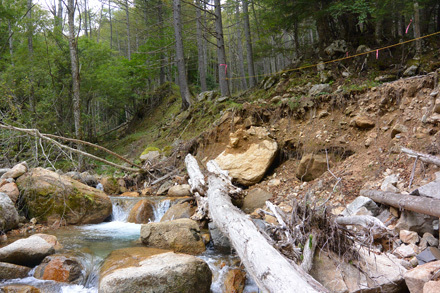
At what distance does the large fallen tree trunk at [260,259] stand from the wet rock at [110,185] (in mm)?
6262

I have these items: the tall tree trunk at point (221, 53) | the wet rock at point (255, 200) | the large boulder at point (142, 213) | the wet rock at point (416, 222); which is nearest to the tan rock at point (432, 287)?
the wet rock at point (416, 222)

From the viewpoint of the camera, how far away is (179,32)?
15.2m

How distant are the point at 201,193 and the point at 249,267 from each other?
4.08m

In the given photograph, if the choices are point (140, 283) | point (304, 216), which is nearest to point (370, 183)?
point (304, 216)

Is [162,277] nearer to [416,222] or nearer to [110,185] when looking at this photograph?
[416,222]

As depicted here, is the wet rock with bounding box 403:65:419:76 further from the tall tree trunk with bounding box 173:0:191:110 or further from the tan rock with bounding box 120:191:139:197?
the tall tree trunk with bounding box 173:0:191:110

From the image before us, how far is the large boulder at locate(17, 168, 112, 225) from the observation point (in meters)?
7.30

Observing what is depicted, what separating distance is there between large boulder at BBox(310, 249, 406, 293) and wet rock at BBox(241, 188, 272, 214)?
137 inches

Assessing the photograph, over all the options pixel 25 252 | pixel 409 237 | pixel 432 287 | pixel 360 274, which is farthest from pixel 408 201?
pixel 25 252

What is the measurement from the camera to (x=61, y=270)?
4.47 meters

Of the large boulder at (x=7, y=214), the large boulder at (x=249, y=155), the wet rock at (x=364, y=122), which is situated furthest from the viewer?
the large boulder at (x=249, y=155)

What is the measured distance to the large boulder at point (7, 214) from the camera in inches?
246

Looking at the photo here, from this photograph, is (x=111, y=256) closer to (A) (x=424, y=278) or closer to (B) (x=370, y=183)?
(A) (x=424, y=278)

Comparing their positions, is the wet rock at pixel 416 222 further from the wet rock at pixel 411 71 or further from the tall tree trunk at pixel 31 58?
the tall tree trunk at pixel 31 58
